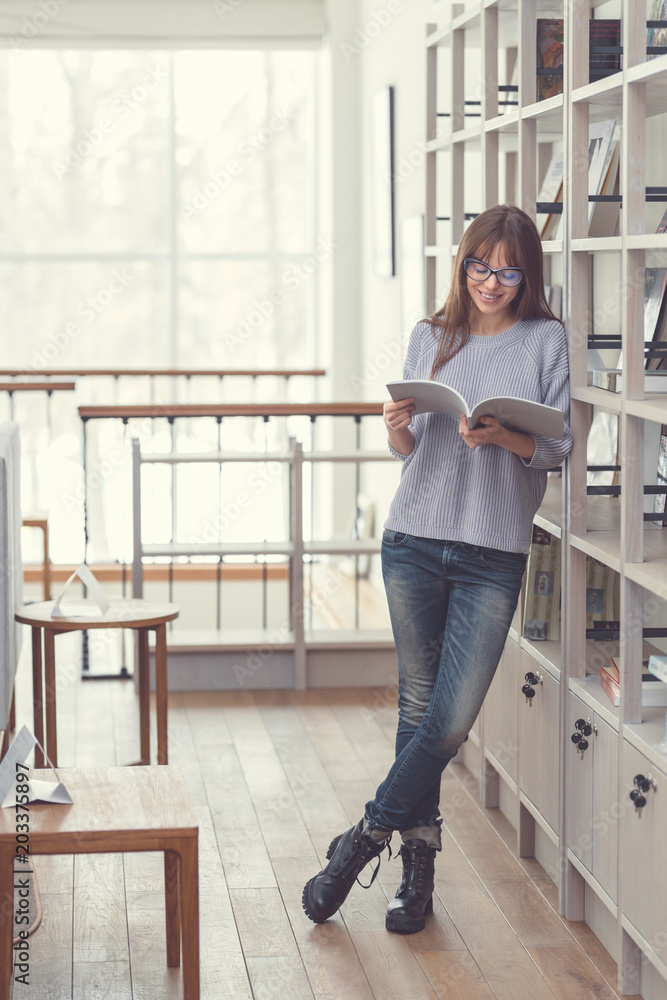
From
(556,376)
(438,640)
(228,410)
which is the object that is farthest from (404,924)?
(228,410)

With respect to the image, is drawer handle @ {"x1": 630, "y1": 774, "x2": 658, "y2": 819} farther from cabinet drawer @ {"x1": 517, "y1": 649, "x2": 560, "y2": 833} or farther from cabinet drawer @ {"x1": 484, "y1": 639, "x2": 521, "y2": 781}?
cabinet drawer @ {"x1": 484, "y1": 639, "x2": 521, "y2": 781}

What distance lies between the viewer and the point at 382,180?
19.6ft

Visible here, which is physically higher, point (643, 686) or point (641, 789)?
point (643, 686)

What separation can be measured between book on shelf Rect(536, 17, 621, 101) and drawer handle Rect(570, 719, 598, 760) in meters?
1.27

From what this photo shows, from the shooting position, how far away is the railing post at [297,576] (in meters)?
4.27

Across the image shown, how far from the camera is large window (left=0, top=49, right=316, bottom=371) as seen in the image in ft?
22.9

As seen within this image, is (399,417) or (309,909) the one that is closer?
(399,417)

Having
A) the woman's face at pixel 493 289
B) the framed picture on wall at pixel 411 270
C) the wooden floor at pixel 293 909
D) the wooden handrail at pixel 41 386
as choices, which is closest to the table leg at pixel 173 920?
the wooden floor at pixel 293 909

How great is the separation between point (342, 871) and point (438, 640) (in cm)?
51

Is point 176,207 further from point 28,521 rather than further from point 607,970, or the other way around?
point 607,970
